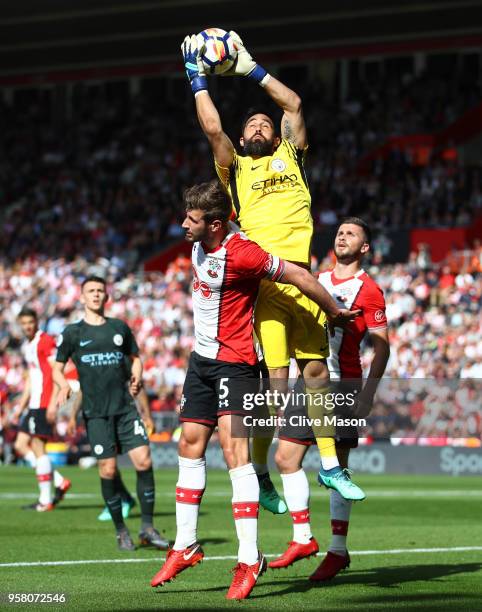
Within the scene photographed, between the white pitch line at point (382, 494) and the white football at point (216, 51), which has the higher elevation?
the white football at point (216, 51)

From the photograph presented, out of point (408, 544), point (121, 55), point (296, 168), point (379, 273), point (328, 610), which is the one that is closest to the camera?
point (328, 610)

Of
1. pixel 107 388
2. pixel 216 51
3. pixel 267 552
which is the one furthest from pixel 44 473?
pixel 216 51

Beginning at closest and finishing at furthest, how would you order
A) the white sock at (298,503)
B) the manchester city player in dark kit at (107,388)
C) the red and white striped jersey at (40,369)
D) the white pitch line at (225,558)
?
the white sock at (298,503) → the white pitch line at (225,558) → the manchester city player in dark kit at (107,388) → the red and white striped jersey at (40,369)

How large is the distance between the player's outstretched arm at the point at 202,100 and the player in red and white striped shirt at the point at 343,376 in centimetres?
132

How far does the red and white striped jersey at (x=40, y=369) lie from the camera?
17.1 meters

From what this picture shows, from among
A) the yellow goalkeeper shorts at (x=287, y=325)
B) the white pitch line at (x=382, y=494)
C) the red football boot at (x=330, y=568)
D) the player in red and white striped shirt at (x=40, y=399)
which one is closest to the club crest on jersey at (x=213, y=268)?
the yellow goalkeeper shorts at (x=287, y=325)

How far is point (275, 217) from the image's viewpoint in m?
9.06

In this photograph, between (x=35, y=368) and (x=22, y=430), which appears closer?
(x=35, y=368)

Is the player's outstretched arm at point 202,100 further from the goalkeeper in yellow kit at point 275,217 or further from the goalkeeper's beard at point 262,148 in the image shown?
the goalkeeper's beard at point 262,148

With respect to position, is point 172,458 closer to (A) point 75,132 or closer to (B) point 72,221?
(B) point 72,221

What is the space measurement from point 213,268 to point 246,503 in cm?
154

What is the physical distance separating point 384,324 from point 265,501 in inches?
61.5

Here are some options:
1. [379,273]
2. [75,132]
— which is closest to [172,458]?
[379,273]

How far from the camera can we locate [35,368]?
17203 millimetres
